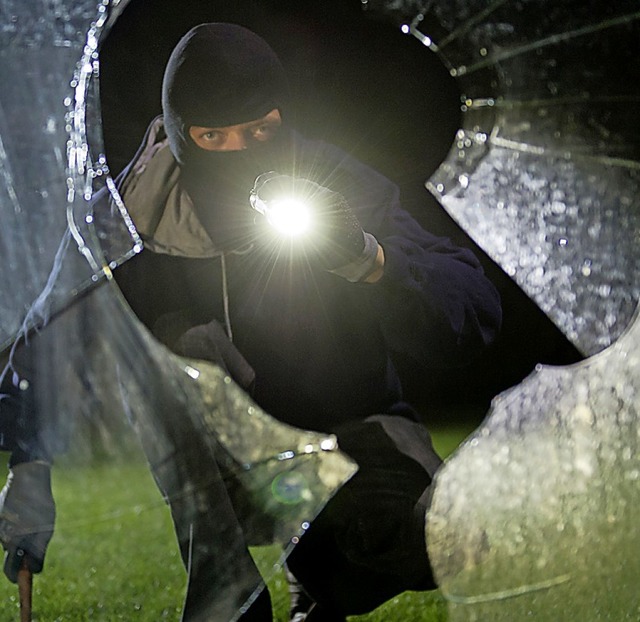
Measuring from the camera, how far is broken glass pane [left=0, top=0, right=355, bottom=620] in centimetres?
145

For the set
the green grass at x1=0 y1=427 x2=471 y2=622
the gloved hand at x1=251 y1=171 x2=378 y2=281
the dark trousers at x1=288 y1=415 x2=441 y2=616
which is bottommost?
the dark trousers at x1=288 y1=415 x2=441 y2=616

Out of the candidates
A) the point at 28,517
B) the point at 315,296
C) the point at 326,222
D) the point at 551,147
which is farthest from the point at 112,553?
the point at 551,147

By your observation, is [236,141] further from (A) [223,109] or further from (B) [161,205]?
(B) [161,205]

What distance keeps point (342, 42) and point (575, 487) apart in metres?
0.82

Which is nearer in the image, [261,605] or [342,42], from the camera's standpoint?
[342,42]

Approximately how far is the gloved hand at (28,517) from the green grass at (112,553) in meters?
0.02

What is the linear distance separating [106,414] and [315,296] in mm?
394

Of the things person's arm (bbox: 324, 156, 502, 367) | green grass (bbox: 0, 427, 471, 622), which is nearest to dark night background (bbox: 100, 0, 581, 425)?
person's arm (bbox: 324, 156, 502, 367)

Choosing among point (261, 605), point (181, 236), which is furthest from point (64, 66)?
point (261, 605)

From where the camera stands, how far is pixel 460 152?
1.45 meters

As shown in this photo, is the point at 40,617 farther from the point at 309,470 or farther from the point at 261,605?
the point at 309,470

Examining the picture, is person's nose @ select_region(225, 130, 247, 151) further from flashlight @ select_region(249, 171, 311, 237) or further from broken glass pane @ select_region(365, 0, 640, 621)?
broken glass pane @ select_region(365, 0, 640, 621)

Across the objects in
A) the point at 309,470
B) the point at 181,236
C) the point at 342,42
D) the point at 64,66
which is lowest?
the point at 309,470

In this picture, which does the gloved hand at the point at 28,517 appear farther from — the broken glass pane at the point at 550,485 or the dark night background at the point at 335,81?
the broken glass pane at the point at 550,485
